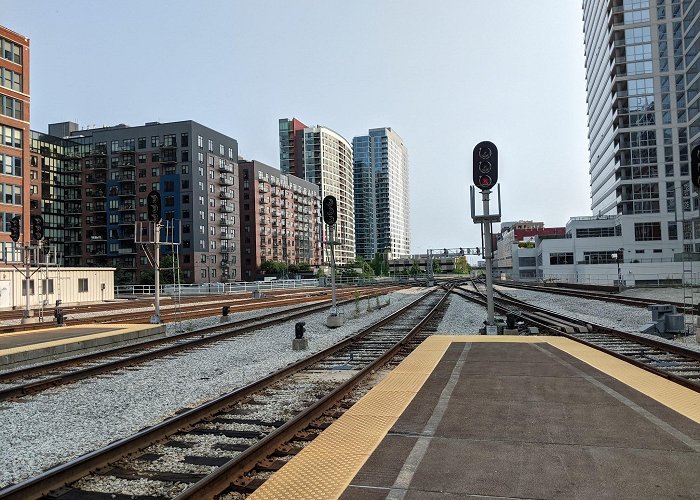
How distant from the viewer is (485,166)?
15.5m

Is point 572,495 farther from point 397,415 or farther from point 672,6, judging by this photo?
point 672,6

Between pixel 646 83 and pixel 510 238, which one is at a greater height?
Result: pixel 646 83

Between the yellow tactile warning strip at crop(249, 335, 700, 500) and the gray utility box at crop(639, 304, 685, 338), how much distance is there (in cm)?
536

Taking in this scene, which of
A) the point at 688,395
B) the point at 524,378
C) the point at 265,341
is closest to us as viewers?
the point at 688,395

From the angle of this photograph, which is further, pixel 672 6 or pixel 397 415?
pixel 672 6

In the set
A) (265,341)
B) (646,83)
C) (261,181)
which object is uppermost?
(646,83)

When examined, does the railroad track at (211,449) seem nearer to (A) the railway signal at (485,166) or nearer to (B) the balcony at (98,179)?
(A) the railway signal at (485,166)

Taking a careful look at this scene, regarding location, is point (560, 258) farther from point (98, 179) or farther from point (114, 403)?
point (114, 403)

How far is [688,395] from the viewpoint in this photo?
708cm

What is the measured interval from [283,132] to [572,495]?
193073mm

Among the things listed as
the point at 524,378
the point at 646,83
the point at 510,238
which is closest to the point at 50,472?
the point at 524,378

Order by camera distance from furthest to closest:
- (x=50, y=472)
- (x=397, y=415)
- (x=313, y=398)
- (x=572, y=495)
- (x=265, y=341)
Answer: (x=265, y=341) < (x=313, y=398) < (x=397, y=415) < (x=50, y=472) < (x=572, y=495)

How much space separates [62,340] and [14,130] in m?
49.5

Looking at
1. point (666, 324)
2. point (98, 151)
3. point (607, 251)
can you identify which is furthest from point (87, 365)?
point (98, 151)
